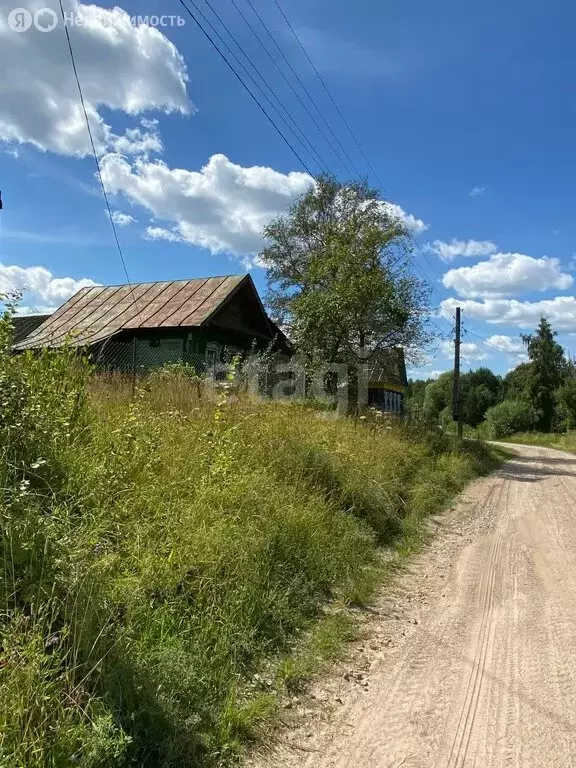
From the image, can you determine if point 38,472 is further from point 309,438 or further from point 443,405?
point 443,405

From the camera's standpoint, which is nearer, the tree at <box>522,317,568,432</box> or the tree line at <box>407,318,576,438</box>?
the tree line at <box>407,318,576,438</box>

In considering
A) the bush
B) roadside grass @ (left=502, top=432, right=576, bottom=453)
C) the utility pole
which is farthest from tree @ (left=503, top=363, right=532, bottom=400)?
the utility pole

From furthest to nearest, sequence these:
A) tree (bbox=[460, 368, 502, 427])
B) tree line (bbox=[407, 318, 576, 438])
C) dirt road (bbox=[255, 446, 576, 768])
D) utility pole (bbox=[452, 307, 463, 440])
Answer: tree (bbox=[460, 368, 502, 427])
tree line (bbox=[407, 318, 576, 438])
utility pole (bbox=[452, 307, 463, 440])
dirt road (bbox=[255, 446, 576, 768])

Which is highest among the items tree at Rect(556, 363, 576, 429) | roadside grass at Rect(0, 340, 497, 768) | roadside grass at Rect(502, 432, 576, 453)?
tree at Rect(556, 363, 576, 429)

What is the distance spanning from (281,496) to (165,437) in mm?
1345

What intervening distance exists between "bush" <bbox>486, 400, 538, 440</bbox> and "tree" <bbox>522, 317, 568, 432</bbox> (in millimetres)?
2806

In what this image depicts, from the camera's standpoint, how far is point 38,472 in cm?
394

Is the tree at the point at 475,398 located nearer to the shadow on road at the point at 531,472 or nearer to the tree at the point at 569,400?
the tree at the point at 569,400

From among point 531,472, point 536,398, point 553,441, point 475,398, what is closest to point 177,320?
point 531,472

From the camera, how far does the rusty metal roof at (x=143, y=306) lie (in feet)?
61.1

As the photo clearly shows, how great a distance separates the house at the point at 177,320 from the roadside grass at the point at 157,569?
1131cm

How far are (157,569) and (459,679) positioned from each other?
2024mm

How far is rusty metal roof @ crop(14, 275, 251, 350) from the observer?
18.6 m

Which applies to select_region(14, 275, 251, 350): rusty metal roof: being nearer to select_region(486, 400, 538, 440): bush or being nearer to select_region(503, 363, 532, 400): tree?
select_region(486, 400, 538, 440): bush
